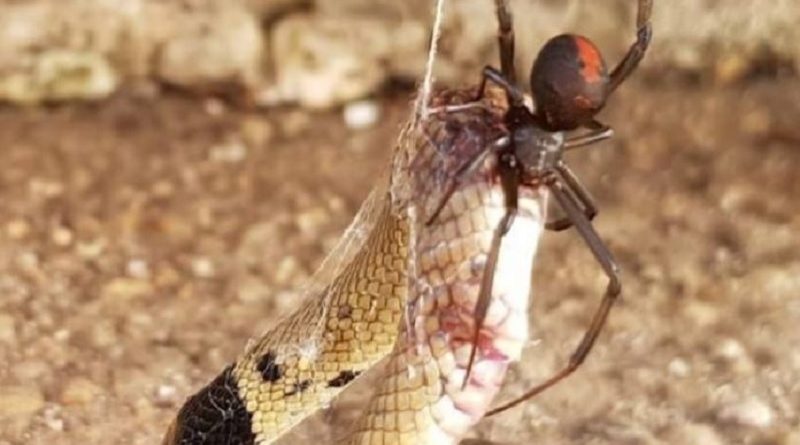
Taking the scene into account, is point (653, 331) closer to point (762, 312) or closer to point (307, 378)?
point (762, 312)

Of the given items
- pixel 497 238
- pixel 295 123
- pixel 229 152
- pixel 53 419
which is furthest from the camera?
pixel 295 123

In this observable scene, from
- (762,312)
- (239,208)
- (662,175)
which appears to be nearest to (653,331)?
(762,312)

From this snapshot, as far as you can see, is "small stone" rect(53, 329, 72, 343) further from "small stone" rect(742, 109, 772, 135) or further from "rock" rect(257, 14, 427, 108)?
"small stone" rect(742, 109, 772, 135)

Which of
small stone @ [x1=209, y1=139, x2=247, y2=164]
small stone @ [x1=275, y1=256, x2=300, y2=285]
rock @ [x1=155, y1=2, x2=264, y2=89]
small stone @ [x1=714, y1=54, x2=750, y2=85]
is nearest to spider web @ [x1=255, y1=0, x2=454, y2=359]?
small stone @ [x1=275, y1=256, x2=300, y2=285]

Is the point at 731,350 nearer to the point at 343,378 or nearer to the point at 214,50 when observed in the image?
the point at 343,378

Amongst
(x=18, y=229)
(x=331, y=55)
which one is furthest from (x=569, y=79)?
(x=331, y=55)

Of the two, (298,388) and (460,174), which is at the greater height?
(460,174)
